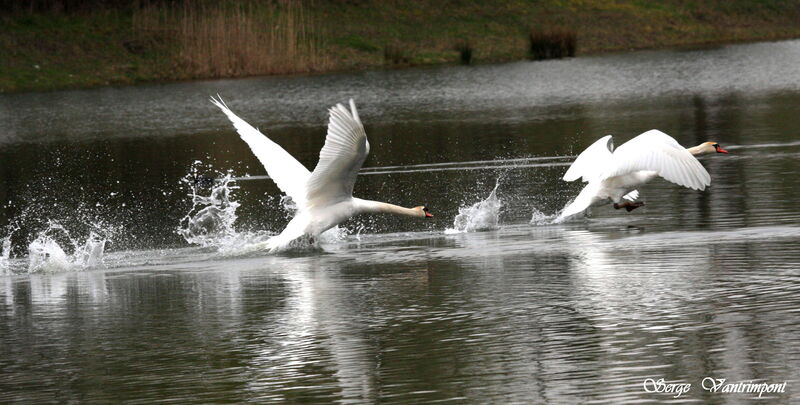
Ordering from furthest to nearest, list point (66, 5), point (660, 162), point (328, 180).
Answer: point (66, 5) < point (660, 162) < point (328, 180)

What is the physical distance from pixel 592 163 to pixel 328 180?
3.80 m

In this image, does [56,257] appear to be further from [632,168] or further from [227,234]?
[632,168]

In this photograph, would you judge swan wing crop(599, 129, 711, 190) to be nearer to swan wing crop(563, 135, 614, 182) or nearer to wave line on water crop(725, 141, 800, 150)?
swan wing crop(563, 135, 614, 182)

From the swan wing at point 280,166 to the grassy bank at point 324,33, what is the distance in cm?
3946

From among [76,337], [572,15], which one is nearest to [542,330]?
[76,337]

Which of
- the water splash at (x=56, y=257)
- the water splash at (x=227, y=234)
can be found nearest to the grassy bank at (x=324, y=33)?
the water splash at (x=227, y=234)

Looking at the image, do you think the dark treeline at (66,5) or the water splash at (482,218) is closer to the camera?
the water splash at (482,218)

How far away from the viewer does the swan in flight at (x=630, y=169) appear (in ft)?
50.0

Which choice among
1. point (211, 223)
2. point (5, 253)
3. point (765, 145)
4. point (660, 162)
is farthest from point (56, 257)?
point (765, 145)

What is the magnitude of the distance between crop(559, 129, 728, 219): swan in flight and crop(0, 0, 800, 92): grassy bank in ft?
132

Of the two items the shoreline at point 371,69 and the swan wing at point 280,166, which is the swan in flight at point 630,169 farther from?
the shoreline at point 371,69

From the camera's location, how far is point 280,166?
631 inches

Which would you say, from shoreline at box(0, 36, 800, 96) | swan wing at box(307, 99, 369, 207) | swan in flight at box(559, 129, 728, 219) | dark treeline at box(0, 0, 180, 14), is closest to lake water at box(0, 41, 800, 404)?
swan in flight at box(559, 129, 728, 219)

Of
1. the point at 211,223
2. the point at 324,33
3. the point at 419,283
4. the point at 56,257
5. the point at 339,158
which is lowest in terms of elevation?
the point at 419,283
